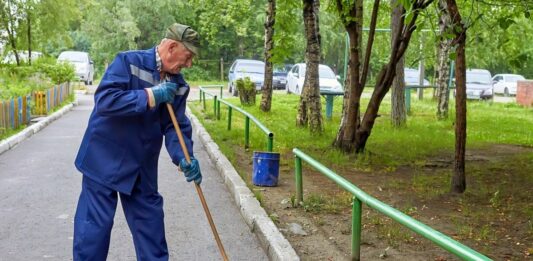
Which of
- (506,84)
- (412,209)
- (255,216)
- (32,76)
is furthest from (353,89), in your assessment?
(506,84)

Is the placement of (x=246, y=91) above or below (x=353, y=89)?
below

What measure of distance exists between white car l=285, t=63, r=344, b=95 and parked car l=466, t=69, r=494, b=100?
821cm

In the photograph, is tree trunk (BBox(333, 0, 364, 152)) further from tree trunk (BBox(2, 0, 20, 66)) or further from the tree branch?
tree trunk (BBox(2, 0, 20, 66))

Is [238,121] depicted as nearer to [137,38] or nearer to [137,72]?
[137,72]

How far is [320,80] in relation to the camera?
2552 centimetres

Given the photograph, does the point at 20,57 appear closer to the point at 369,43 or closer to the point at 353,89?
the point at 353,89

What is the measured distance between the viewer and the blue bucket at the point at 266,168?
7934 millimetres

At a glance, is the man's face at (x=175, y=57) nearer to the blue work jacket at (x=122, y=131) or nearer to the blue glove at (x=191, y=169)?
the blue work jacket at (x=122, y=131)

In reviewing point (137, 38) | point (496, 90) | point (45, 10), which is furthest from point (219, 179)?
point (496, 90)

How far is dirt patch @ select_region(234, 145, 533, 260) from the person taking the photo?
553 centimetres

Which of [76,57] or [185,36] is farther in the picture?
[76,57]

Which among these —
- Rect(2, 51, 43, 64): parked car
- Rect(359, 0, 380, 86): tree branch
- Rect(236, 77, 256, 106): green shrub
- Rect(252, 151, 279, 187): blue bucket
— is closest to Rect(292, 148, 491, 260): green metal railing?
Rect(252, 151, 279, 187): blue bucket

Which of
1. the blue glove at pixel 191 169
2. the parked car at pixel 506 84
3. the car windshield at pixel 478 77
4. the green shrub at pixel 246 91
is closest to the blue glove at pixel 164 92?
the blue glove at pixel 191 169

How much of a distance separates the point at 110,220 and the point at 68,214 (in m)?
2.89
